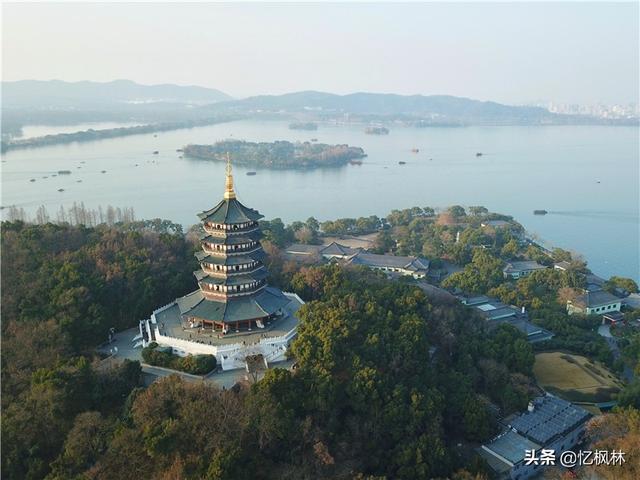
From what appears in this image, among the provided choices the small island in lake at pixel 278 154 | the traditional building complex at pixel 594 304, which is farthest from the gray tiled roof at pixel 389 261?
the small island in lake at pixel 278 154

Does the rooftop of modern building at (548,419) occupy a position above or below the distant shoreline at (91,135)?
below

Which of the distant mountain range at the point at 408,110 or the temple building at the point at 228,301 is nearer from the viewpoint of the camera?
the temple building at the point at 228,301

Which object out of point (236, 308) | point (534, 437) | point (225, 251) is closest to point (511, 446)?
point (534, 437)

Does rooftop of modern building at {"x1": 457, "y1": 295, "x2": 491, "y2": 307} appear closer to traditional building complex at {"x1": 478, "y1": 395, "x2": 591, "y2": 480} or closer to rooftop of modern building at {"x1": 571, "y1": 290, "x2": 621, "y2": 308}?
rooftop of modern building at {"x1": 571, "y1": 290, "x2": 621, "y2": 308}

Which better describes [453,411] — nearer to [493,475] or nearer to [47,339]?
[493,475]

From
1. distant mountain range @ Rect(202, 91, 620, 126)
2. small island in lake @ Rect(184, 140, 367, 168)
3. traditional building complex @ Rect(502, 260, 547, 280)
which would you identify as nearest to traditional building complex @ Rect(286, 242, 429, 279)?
traditional building complex @ Rect(502, 260, 547, 280)

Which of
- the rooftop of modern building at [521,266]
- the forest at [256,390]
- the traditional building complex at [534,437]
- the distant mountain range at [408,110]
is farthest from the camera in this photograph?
the distant mountain range at [408,110]

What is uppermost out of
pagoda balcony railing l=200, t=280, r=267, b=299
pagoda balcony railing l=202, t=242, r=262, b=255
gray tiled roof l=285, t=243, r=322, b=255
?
pagoda balcony railing l=202, t=242, r=262, b=255

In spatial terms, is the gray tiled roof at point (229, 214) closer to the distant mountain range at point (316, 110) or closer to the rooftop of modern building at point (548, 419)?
the rooftop of modern building at point (548, 419)
